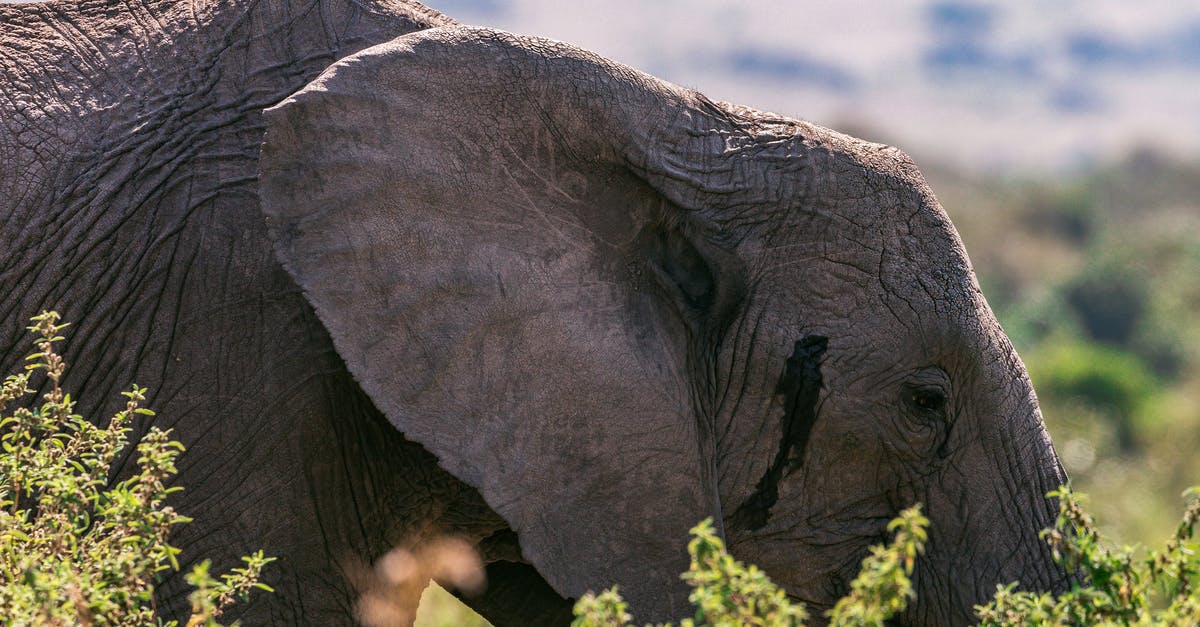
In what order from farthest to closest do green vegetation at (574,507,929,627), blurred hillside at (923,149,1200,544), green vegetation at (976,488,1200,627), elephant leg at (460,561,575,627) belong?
blurred hillside at (923,149,1200,544) → elephant leg at (460,561,575,627) → green vegetation at (976,488,1200,627) → green vegetation at (574,507,929,627)

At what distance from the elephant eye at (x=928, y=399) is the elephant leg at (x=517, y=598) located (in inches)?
44.8

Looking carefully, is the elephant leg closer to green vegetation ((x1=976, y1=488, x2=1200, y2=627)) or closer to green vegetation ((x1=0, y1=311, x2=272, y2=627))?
green vegetation ((x1=0, y1=311, x2=272, y2=627))

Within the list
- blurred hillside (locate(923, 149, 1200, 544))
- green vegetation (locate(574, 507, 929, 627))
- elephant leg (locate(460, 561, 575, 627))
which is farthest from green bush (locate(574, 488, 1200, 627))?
blurred hillside (locate(923, 149, 1200, 544))

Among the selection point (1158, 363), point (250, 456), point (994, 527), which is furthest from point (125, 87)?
point (1158, 363)

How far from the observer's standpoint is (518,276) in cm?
366

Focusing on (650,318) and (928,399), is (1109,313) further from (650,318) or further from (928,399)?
(650,318)

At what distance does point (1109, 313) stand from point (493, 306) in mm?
33614

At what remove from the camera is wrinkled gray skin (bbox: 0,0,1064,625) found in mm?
3566

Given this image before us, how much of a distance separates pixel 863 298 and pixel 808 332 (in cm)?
15

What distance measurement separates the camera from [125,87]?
3.84m

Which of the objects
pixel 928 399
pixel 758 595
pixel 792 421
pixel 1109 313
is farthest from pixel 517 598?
pixel 1109 313

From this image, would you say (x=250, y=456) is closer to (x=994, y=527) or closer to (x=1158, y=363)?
(x=994, y=527)

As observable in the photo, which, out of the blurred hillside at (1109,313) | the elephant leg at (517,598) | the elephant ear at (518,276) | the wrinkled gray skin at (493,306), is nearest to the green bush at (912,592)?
the elephant ear at (518,276)

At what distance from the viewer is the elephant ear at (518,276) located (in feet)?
11.5
